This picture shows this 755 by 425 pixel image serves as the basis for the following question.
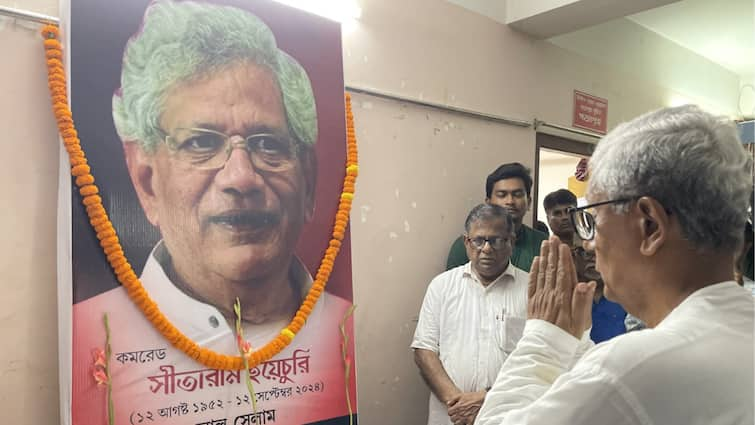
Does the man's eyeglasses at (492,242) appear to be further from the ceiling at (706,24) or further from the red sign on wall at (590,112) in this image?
the red sign on wall at (590,112)

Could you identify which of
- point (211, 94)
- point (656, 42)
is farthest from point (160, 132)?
point (656, 42)

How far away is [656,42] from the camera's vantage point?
4.01 meters

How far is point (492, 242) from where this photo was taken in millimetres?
2172

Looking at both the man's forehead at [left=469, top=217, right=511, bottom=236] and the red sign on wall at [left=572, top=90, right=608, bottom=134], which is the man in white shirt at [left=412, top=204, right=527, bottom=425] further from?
the red sign on wall at [left=572, top=90, right=608, bottom=134]

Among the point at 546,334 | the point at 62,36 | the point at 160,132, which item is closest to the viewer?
the point at 546,334

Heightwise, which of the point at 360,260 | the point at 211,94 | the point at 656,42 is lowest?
the point at 360,260

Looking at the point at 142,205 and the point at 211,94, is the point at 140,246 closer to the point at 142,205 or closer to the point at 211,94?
the point at 142,205

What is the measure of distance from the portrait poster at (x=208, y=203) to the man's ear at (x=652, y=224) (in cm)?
125

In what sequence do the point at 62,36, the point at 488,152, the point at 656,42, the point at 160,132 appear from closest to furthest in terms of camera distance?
1. the point at 62,36
2. the point at 160,132
3. the point at 488,152
4. the point at 656,42

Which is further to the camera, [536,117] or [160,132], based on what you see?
[536,117]

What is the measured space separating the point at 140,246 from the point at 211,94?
1.68ft

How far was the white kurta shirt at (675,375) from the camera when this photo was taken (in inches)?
26.8

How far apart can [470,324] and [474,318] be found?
0.03 meters

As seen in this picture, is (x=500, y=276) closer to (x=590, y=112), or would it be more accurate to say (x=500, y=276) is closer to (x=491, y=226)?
(x=491, y=226)
